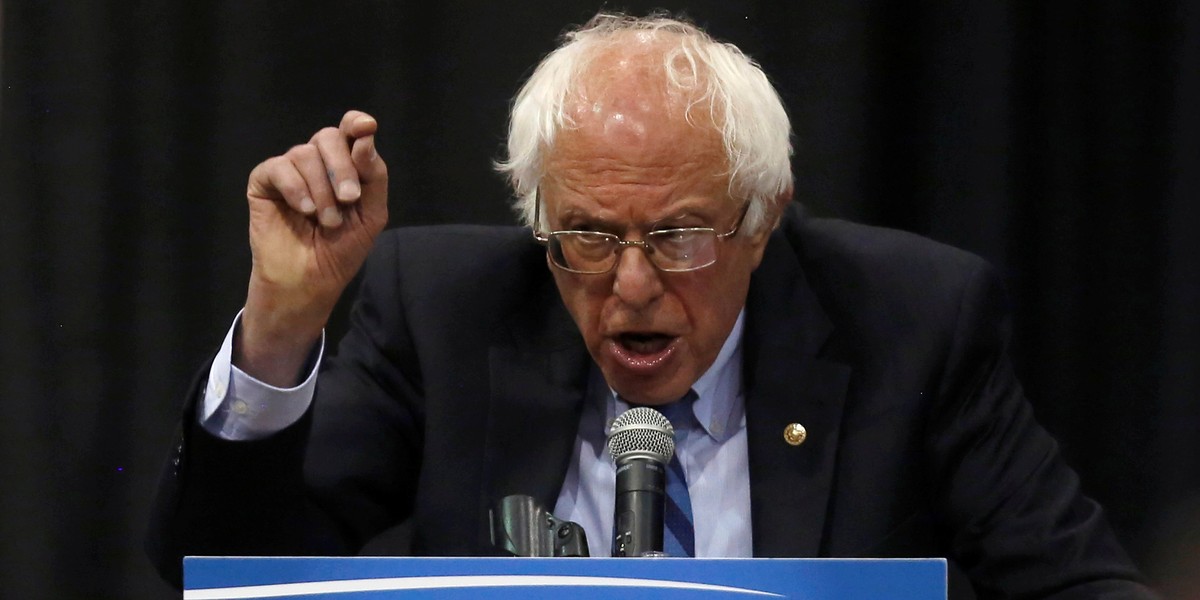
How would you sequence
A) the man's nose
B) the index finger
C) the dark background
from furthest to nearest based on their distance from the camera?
the dark background, the man's nose, the index finger

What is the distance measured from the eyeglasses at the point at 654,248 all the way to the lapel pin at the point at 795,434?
29 cm

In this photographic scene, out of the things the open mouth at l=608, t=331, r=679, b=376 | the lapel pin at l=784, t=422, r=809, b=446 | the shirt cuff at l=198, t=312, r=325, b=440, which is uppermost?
the open mouth at l=608, t=331, r=679, b=376

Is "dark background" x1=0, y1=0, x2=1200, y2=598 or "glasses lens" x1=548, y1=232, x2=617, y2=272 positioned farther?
"dark background" x1=0, y1=0, x2=1200, y2=598

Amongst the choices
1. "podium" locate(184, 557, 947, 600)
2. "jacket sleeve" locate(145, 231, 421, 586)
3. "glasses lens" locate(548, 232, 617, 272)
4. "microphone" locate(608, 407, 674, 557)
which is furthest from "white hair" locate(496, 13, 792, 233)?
"podium" locate(184, 557, 947, 600)

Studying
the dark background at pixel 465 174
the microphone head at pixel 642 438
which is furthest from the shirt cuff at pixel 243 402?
the dark background at pixel 465 174

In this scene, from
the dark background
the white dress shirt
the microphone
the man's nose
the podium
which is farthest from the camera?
the dark background

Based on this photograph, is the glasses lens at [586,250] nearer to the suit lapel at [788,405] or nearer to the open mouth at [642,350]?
the open mouth at [642,350]

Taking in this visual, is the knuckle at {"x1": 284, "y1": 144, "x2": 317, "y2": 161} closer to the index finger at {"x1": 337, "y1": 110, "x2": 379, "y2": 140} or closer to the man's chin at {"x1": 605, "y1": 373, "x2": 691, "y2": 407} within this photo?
the index finger at {"x1": 337, "y1": 110, "x2": 379, "y2": 140}

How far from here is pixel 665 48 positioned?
191 cm

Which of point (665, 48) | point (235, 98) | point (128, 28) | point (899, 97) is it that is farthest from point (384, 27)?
point (899, 97)

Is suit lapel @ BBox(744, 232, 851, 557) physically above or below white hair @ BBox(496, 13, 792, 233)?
below

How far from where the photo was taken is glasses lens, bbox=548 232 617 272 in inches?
71.7

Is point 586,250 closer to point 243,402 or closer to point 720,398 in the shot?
point 720,398

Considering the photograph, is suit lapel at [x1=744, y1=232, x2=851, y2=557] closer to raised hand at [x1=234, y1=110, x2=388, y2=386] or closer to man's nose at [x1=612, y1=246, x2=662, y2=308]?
man's nose at [x1=612, y1=246, x2=662, y2=308]
